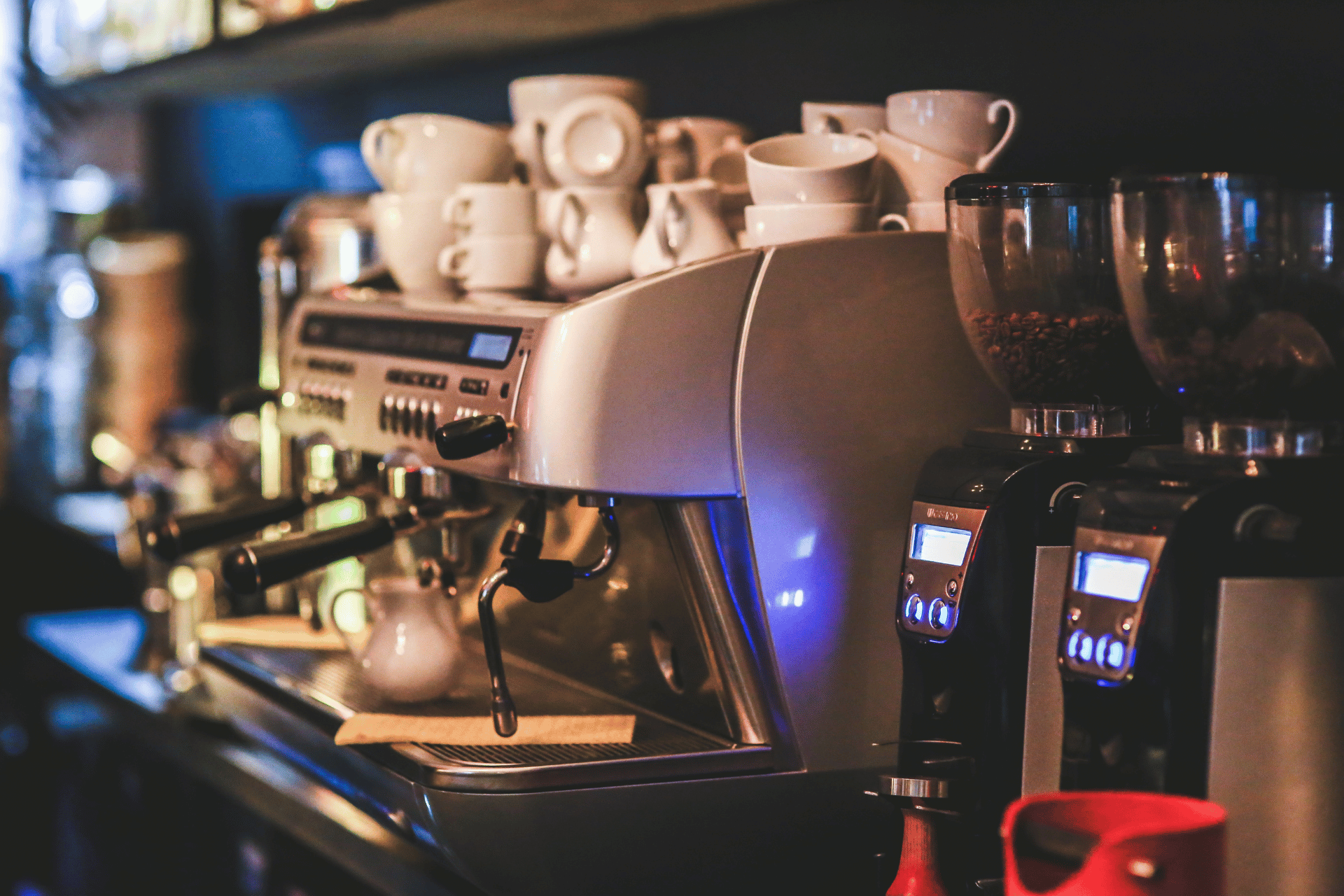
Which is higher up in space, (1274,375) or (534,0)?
(534,0)

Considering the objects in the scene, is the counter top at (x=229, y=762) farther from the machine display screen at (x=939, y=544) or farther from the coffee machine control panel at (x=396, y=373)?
the machine display screen at (x=939, y=544)

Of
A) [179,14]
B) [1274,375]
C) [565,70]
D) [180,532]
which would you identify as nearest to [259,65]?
[179,14]

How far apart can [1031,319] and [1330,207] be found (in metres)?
0.21

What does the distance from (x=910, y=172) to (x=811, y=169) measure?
8cm

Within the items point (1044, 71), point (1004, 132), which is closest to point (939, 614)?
point (1004, 132)

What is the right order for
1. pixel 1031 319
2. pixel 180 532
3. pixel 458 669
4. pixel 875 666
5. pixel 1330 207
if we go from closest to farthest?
1. pixel 1330 207
2. pixel 1031 319
3. pixel 875 666
4. pixel 458 669
5. pixel 180 532

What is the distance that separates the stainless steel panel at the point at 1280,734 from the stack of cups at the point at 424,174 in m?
0.85

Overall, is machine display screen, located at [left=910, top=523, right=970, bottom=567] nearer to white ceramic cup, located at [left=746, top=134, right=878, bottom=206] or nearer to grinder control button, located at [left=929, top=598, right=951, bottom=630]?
grinder control button, located at [left=929, top=598, right=951, bottom=630]

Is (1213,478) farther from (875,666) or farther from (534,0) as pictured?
(534,0)

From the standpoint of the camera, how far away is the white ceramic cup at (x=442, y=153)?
4.43ft

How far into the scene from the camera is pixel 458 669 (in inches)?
45.6

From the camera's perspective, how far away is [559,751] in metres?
1.00

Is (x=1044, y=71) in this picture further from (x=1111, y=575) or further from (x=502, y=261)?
(x=1111, y=575)

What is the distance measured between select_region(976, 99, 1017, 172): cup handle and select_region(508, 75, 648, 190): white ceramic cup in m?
0.37
